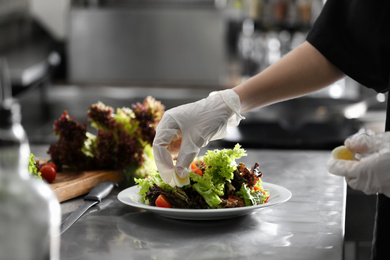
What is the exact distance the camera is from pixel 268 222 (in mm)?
1274

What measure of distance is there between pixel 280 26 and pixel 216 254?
3821mm

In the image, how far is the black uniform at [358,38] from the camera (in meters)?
1.44

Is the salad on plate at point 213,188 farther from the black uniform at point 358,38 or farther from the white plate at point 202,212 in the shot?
the black uniform at point 358,38

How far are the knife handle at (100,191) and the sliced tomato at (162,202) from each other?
0.21 meters

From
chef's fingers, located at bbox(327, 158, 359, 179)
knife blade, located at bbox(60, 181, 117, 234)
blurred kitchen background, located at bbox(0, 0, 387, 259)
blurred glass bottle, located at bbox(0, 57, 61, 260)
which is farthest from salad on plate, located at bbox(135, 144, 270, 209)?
blurred kitchen background, located at bbox(0, 0, 387, 259)

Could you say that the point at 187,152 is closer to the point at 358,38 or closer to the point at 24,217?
the point at 358,38

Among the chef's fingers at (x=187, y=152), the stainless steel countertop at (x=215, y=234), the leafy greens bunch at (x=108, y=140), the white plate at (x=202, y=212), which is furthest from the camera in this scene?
the leafy greens bunch at (x=108, y=140)

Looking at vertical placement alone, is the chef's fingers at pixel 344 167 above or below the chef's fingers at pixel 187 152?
above

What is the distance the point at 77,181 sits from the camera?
59.7 inches

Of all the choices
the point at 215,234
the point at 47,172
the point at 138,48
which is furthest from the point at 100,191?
the point at 138,48

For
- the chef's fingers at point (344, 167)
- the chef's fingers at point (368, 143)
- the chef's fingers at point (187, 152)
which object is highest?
the chef's fingers at point (368, 143)

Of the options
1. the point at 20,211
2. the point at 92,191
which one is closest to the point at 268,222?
the point at 92,191

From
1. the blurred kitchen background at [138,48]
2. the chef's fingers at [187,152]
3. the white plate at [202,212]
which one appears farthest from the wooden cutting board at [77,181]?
the blurred kitchen background at [138,48]

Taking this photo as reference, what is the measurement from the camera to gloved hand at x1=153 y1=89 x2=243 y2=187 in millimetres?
1329
